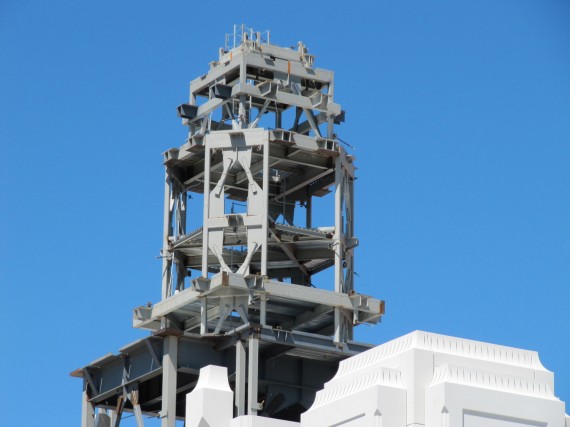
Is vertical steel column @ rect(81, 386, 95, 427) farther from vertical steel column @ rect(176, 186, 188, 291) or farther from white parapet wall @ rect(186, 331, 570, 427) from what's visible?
white parapet wall @ rect(186, 331, 570, 427)

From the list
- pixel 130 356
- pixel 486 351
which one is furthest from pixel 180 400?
pixel 486 351

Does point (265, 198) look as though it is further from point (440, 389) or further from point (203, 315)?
point (440, 389)

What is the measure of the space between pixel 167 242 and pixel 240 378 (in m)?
11.3

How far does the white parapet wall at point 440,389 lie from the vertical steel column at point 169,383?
16.0 metres

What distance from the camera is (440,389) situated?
7650 centimetres

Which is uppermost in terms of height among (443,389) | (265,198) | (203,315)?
(265,198)

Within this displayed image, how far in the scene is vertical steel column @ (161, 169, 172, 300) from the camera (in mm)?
102812

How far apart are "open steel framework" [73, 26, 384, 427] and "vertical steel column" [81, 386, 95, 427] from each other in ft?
0.25

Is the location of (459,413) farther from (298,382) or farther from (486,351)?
(298,382)

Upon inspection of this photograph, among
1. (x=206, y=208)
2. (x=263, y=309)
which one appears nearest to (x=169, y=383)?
(x=263, y=309)

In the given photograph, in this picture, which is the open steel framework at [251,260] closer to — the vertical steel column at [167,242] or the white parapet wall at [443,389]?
the vertical steel column at [167,242]

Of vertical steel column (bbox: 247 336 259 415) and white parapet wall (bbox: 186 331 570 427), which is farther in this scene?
vertical steel column (bbox: 247 336 259 415)

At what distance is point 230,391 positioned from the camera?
3573 inches

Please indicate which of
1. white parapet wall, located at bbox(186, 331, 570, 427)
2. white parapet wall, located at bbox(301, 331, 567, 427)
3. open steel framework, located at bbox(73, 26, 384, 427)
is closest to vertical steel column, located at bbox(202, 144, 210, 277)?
open steel framework, located at bbox(73, 26, 384, 427)
